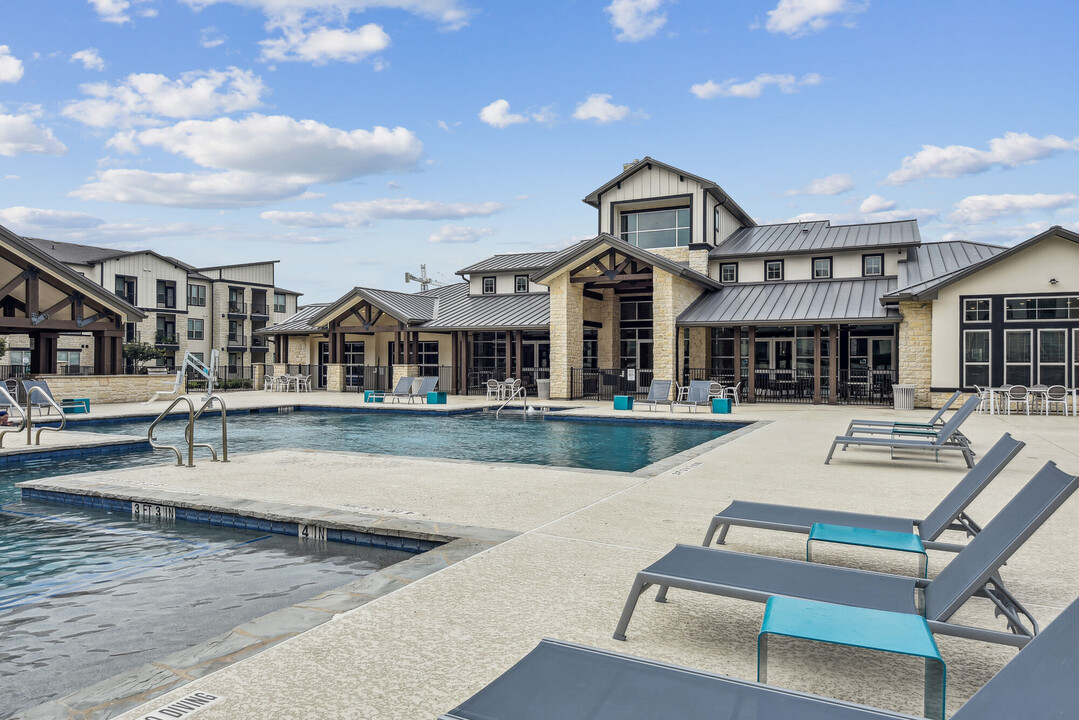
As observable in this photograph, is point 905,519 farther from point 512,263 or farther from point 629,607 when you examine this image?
point 512,263

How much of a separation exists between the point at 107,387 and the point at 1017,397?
26959mm

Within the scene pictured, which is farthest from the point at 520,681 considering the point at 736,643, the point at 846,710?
the point at 736,643

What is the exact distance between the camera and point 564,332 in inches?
932

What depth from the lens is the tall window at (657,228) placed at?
26.2 m

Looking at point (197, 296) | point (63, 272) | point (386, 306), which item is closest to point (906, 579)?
point (63, 272)

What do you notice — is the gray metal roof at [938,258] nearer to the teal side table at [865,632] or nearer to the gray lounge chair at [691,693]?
the teal side table at [865,632]

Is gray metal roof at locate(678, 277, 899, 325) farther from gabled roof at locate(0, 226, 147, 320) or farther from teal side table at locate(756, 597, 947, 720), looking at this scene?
teal side table at locate(756, 597, 947, 720)

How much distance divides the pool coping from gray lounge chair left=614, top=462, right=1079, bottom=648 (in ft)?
5.46

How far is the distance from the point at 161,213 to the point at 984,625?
47.0 meters

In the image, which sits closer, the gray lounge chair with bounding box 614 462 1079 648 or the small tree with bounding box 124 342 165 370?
the gray lounge chair with bounding box 614 462 1079 648

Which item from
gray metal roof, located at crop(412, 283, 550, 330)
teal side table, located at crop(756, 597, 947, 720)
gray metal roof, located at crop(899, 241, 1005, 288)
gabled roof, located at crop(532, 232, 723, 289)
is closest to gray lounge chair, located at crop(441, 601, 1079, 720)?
teal side table, located at crop(756, 597, 947, 720)

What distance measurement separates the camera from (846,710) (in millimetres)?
2031

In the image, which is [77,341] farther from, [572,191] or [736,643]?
[736,643]

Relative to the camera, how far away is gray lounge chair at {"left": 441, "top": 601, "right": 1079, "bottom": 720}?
168cm
